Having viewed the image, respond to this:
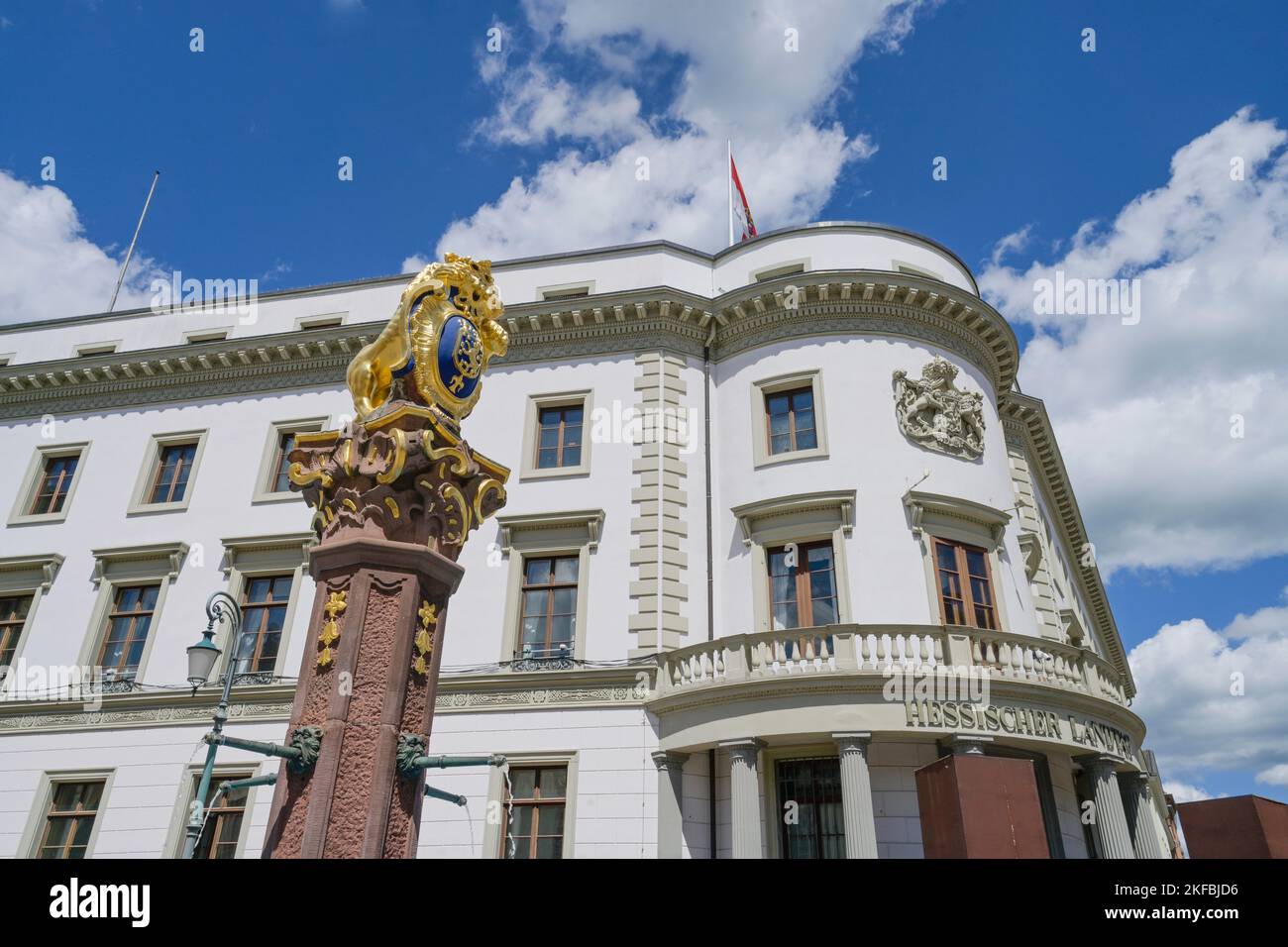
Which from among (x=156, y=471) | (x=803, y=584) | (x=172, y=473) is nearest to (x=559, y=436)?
(x=803, y=584)

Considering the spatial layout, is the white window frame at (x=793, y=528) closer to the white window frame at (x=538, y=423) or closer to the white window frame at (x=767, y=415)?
the white window frame at (x=767, y=415)

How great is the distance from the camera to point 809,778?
16.9m

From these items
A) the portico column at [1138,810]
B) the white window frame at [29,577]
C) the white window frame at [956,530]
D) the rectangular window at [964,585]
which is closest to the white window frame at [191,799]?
the white window frame at [29,577]

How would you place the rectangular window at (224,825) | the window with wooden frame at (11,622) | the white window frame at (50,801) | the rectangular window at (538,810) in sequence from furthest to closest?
the window with wooden frame at (11,622), the white window frame at (50,801), the rectangular window at (224,825), the rectangular window at (538,810)

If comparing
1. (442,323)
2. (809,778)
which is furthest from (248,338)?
(809,778)

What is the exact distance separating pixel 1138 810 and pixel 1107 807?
2.30 meters

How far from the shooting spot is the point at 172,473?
963 inches

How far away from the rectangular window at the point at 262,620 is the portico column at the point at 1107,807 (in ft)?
62.4

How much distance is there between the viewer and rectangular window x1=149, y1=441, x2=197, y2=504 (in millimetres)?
24047

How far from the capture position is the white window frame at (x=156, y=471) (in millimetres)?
23392

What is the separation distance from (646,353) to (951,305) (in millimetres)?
8144

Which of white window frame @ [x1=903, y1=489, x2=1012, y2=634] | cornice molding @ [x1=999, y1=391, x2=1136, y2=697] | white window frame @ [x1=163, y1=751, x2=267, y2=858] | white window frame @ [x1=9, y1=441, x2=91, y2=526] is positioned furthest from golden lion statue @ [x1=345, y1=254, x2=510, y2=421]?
white window frame @ [x1=9, y1=441, x2=91, y2=526]

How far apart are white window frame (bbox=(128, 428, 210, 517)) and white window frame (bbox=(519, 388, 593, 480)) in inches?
396

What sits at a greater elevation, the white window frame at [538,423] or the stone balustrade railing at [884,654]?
the white window frame at [538,423]
